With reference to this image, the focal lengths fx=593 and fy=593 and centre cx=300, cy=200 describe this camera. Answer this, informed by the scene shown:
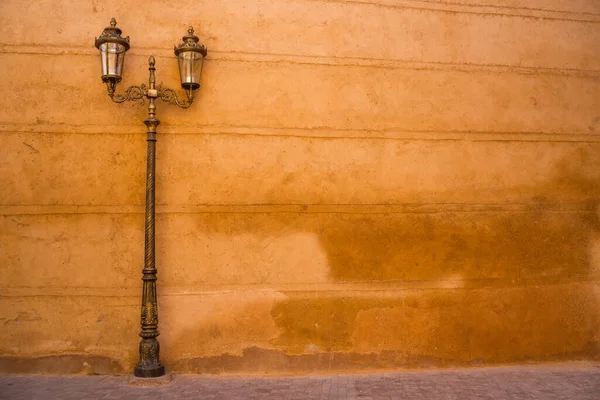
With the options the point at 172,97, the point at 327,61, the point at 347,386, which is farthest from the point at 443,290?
the point at 172,97

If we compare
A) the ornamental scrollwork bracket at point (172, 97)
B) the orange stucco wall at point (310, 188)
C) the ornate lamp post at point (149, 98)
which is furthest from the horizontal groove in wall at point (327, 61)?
the ornamental scrollwork bracket at point (172, 97)

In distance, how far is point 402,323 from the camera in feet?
21.7

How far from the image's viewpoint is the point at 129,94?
6293 mm

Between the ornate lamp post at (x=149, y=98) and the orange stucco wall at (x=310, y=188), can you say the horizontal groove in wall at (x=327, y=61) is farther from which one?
the ornate lamp post at (x=149, y=98)

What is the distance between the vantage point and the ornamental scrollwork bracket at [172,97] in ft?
20.8

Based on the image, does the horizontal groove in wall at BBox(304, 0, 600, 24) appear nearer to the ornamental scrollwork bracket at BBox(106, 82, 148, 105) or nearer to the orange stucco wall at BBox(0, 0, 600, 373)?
the orange stucco wall at BBox(0, 0, 600, 373)

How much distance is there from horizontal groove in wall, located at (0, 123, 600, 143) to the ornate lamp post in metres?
0.36

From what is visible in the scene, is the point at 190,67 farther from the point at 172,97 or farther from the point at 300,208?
A: the point at 300,208

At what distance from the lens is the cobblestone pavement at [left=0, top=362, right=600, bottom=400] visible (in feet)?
18.4

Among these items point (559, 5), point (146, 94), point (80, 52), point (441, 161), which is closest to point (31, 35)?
point (80, 52)

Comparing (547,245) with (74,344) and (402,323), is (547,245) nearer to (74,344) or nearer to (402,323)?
(402,323)

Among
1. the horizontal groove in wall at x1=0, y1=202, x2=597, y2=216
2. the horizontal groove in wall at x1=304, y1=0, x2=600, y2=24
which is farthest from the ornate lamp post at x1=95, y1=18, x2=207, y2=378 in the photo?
the horizontal groove in wall at x1=304, y1=0, x2=600, y2=24

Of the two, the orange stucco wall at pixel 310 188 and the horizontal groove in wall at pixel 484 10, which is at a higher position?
the horizontal groove in wall at pixel 484 10

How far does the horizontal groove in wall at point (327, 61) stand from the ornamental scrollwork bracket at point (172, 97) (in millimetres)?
429
